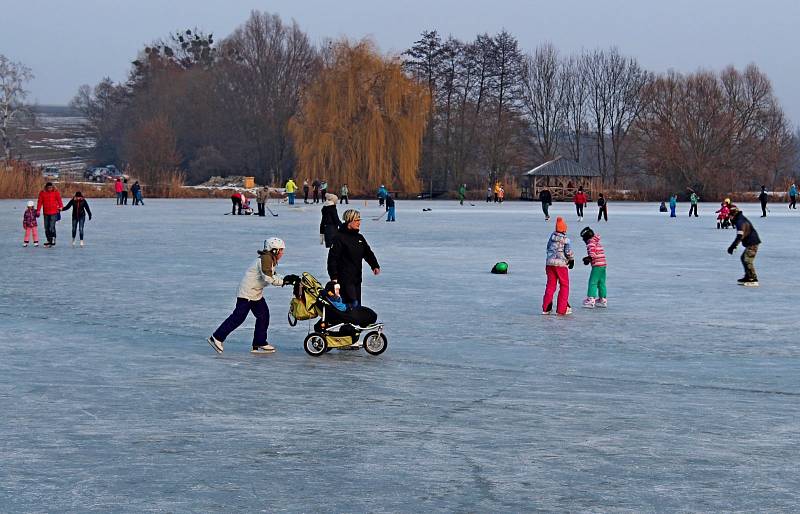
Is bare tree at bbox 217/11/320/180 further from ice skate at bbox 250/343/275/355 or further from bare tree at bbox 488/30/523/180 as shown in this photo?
ice skate at bbox 250/343/275/355

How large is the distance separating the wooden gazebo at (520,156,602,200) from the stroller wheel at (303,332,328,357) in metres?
66.3

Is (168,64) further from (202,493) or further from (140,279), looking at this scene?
(202,493)

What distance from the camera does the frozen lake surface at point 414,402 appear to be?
18.5 ft

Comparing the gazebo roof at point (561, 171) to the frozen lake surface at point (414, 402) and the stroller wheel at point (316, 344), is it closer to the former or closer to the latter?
the frozen lake surface at point (414, 402)

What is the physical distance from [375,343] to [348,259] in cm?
94

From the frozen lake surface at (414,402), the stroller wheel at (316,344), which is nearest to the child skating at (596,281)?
the frozen lake surface at (414,402)

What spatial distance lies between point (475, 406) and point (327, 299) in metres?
2.80

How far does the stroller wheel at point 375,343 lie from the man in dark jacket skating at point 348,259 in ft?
1.71

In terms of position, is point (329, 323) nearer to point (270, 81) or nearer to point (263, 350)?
point (263, 350)

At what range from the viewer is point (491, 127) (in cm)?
8769

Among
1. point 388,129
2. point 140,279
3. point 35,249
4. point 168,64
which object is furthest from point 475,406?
point 168,64

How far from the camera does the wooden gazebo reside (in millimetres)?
76438

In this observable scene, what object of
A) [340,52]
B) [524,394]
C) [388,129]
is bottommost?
[524,394]

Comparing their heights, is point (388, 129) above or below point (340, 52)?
below
